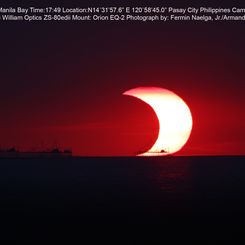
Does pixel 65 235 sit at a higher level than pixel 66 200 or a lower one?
lower

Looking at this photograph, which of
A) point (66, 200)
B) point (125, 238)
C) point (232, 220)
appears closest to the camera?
point (125, 238)

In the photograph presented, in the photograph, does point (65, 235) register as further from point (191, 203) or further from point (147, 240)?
point (191, 203)

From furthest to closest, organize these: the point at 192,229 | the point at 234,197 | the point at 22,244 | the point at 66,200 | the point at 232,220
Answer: the point at 234,197, the point at 66,200, the point at 232,220, the point at 192,229, the point at 22,244

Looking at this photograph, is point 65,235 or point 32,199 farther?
point 32,199

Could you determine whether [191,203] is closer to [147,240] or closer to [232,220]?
[232,220]

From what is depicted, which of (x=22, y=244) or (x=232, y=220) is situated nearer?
(x=22, y=244)

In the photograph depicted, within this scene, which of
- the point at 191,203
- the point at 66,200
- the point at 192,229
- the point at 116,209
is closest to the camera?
the point at 192,229

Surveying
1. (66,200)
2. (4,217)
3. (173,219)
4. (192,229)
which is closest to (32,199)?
(66,200)

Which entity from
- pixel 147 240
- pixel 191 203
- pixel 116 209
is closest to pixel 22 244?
pixel 147 240

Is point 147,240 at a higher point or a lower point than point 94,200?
lower
